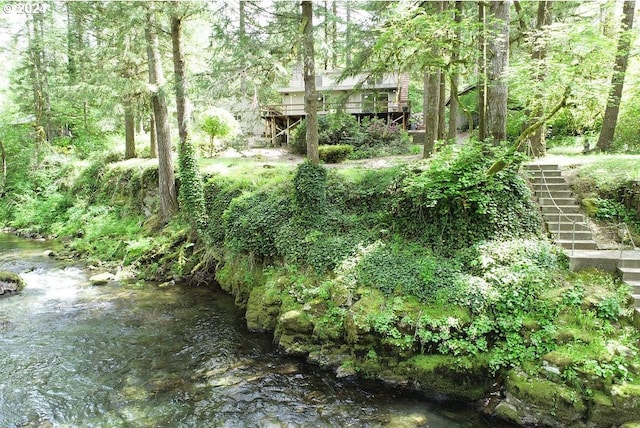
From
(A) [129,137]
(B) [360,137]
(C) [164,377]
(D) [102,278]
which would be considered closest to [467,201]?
(C) [164,377]

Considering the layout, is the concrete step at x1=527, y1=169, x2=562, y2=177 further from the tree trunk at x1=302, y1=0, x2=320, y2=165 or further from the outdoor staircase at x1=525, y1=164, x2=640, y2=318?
the tree trunk at x1=302, y1=0, x2=320, y2=165

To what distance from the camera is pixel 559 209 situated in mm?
8820

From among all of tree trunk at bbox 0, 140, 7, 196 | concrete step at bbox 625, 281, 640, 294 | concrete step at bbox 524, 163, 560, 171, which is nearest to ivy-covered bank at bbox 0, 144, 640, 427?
concrete step at bbox 625, 281, 640, 294

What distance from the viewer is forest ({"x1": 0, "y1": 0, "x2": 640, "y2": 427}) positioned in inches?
284

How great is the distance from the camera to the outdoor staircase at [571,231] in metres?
7.97

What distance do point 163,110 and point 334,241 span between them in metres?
9.96

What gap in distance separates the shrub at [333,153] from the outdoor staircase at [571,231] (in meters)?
9.49

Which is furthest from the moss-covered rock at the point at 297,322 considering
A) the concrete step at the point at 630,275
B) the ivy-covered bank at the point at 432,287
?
the concrete step at the point at 630,275

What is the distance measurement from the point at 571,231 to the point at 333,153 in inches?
457

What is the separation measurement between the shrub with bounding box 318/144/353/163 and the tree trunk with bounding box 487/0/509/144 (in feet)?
29.2

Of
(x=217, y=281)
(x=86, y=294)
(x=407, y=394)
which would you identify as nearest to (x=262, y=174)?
(x=217, y=281)

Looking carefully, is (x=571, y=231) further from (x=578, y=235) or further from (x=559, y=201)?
(x=559, y=201)

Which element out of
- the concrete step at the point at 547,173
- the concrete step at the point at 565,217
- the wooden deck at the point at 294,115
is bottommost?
the concrete step at the point at 565,217

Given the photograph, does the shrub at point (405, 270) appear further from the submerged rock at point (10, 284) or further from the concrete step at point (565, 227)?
the submerged rock at point (10, 284)
